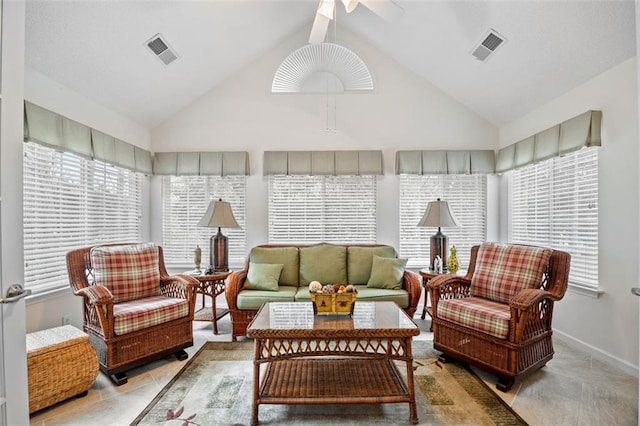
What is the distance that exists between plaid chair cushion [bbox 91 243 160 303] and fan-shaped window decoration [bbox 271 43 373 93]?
8.89ft

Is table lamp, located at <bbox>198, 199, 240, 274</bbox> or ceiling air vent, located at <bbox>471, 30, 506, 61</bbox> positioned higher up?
ceiling air vent, located at <bbox>471, 30, 506, 61</bbox>

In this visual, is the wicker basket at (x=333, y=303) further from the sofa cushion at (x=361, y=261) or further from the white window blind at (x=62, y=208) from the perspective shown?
the white window blind at (x=62, y=208)

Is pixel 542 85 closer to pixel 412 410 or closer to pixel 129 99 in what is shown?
pixel 412 410

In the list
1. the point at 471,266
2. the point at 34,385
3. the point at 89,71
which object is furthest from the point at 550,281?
the point at 89,71

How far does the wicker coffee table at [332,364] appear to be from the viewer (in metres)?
2.01

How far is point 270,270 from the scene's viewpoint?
12.0ft

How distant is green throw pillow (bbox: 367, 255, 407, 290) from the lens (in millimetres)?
3592

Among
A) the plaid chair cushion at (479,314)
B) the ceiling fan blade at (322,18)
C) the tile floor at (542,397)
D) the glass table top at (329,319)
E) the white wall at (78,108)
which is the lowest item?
the tile floor at (542,397)

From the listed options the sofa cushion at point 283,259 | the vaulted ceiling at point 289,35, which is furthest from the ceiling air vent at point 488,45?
the sofa cushion at point 283,259

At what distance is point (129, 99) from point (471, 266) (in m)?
4.23

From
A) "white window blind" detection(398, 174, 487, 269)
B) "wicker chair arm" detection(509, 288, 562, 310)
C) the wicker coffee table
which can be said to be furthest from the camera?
"white window blind" detection(398, 174, 487, 269)

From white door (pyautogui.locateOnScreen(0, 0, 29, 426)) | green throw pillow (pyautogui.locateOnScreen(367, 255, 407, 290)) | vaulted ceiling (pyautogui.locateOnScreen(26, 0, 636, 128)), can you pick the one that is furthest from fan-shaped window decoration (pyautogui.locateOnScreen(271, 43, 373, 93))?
white door (pyautogui.locateOnScreen(0, 0, 29, 426))

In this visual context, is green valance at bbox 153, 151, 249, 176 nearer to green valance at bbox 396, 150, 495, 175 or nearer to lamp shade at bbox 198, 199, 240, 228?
lamp shade at bbox 198, 199, 240, 228

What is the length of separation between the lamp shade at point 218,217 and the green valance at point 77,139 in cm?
120
